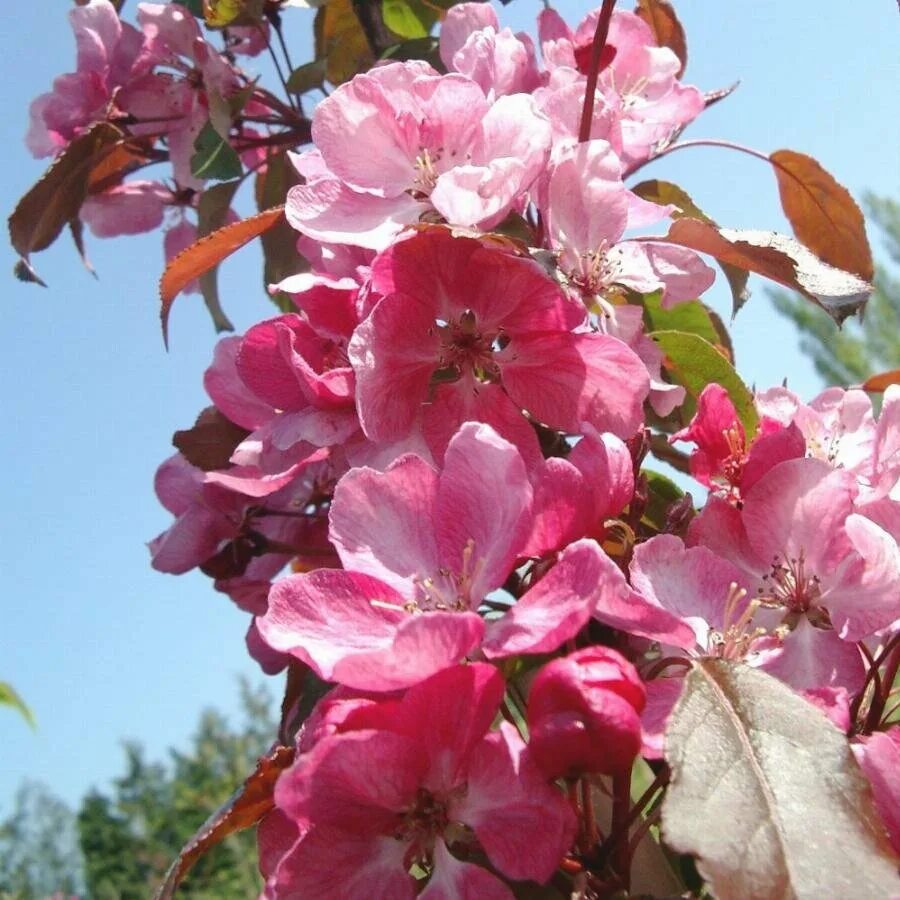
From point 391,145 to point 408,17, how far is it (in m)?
0.85

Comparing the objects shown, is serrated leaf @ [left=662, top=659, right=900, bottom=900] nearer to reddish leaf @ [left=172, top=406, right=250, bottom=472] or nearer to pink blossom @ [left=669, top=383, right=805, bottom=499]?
pink blossom @ [left=669, top=383, right=805, bottom=499]

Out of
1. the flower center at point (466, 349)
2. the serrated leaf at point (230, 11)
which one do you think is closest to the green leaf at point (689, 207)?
the flower center at point (466, 349)

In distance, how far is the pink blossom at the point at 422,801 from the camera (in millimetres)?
620

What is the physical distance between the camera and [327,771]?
0.62 metres

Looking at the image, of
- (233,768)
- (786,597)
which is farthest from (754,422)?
(233,768)

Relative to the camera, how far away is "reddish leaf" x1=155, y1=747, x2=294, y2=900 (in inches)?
29.2

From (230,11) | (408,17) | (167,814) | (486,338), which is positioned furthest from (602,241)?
(167,814)

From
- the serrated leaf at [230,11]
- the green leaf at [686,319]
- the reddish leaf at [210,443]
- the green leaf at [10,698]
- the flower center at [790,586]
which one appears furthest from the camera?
the green leaf at [10,698]

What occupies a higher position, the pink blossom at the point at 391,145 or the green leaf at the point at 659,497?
the pink blossom at the point at 391,145

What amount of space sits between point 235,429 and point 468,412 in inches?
13.6

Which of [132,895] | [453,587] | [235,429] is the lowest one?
[453,587]

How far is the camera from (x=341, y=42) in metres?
1.60

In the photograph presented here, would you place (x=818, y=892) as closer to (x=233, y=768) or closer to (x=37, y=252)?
(x=37, y=252)

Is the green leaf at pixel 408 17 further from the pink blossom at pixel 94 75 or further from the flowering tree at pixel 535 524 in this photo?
the flowering tree at pixel 535 524
